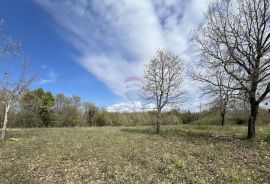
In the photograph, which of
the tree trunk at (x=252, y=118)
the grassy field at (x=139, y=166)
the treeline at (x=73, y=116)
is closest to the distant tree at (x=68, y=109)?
the treeline at (x=73, y=116)

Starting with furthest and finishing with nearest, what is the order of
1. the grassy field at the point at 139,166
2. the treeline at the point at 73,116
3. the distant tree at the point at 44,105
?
the distant tree at the point at 44,105
the treeline at the point at 73,116
the grassy field at the point at 139,166

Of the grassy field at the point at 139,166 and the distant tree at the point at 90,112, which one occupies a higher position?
the distant tree at the point at 90,112

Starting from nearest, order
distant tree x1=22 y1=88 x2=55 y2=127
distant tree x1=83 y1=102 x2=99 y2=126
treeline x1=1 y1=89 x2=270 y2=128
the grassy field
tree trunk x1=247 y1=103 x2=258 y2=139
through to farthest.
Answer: the grassy field
tree trunk x1=247 y1=103 x2=258 y2=139
treeline x1=1 y1=89 x2=270 y2=128
distant tree x1=22 y1=88 x2=55 y2=127
distant tree x1=83 y1=102 x2=99 y2=126

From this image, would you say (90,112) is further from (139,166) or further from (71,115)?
(139,166)

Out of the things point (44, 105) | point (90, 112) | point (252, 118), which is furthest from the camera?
point (90, 112)

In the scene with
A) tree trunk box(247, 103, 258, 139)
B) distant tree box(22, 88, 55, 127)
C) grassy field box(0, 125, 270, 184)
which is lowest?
grassy field box(0, 125, 270, 184)

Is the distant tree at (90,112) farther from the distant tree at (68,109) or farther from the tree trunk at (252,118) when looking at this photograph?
the tree trunk at (252,118)

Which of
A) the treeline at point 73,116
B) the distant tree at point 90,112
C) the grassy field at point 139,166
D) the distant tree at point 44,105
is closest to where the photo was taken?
the grassy field at point 139,166

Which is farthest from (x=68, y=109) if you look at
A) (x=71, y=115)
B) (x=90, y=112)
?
(x=90, y=112)

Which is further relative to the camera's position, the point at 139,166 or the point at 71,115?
the point at 71,115

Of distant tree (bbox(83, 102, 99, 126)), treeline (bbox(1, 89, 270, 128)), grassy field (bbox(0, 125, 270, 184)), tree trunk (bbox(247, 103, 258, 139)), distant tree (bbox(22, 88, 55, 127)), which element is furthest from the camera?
distant tree (bbox(83, 102, 99, 126))

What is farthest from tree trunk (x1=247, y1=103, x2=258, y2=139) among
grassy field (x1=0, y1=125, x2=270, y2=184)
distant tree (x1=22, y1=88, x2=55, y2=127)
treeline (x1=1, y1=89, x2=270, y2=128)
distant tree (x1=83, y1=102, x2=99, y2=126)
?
distant tree (x1=22, y1=88, x2=55, y2=127)

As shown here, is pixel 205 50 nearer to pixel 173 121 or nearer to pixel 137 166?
pixel 137 166

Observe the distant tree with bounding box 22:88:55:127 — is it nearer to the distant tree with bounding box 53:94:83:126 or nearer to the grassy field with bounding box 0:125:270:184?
the distant tree with bounding box 53:94:83:126
